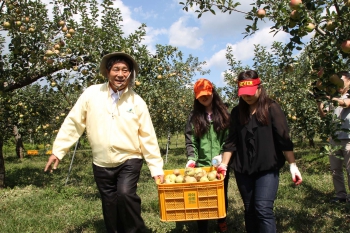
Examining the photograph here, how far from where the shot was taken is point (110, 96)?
10.3ft

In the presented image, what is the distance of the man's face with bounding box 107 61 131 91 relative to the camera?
10.1ft

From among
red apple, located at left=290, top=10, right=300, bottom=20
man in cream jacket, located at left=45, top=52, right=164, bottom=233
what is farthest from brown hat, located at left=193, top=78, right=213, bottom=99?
red apple, located at left=290, top=10, right=300, bottom=20

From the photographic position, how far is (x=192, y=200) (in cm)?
281

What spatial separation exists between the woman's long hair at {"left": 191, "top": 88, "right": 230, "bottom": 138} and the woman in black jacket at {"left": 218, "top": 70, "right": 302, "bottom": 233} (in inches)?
17.3

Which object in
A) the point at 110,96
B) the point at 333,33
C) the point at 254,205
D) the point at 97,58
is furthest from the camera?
the point at 97,58

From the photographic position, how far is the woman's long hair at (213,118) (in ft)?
11.5

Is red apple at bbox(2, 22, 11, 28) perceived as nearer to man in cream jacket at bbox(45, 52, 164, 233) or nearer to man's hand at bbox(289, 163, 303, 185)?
man in cream jacket at bbox(45, 52, 164, 233)

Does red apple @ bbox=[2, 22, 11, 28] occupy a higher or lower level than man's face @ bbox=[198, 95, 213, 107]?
higher

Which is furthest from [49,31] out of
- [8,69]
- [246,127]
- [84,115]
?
[246,127]

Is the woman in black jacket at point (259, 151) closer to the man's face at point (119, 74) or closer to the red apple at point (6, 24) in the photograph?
the man's face at point (119, 74)

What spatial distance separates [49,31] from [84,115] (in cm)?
366

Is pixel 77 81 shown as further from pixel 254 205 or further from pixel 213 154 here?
pixel 254 205

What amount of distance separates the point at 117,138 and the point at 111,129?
0.09 m

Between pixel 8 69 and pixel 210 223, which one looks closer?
pixel 210 223
